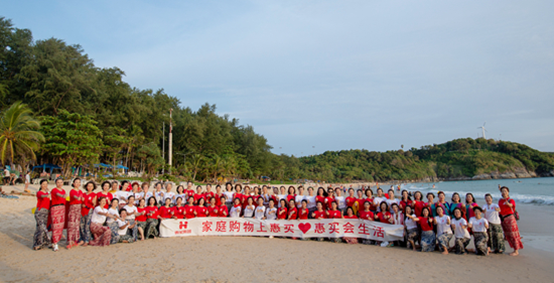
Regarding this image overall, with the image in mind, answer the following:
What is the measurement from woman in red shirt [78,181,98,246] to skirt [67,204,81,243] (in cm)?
18

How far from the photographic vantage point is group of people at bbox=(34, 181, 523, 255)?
23.0 feet

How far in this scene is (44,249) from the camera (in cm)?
714

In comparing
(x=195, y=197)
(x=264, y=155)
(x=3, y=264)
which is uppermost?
(x=264, y=155)

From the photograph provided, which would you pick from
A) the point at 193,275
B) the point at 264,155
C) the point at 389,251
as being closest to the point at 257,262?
the point at 193,275

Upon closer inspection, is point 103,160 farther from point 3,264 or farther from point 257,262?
point 257,262

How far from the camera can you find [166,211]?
8.88 m

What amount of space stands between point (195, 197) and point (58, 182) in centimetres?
363

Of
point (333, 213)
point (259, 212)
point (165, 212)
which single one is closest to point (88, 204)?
point (165, 212)

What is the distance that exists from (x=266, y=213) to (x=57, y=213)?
5.34 metres

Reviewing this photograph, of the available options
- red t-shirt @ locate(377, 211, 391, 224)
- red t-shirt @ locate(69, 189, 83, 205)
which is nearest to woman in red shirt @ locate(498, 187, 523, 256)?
red t-shirt @ locate(377, 211, 391, 224)

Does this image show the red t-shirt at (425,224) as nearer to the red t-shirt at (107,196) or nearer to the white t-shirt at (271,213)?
the white t-shirt at (271,213)

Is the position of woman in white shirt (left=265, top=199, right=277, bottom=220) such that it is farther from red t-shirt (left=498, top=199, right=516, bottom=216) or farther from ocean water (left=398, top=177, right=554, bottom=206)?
ocean water (left=398, top=177, right=554, bottom=206)

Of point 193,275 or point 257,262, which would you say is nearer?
point 193,275

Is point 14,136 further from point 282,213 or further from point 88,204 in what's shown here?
point 282,213
